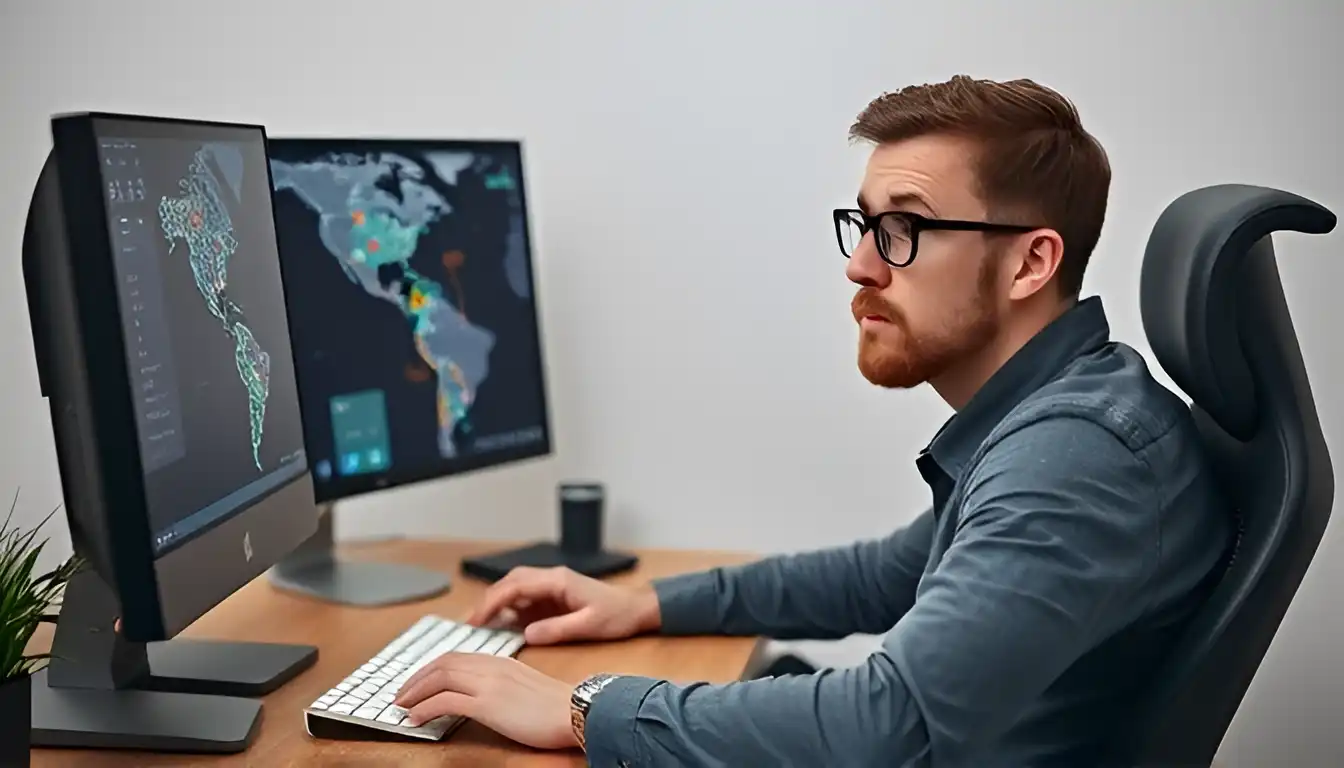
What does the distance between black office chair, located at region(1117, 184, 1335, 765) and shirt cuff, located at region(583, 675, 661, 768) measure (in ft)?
1.46

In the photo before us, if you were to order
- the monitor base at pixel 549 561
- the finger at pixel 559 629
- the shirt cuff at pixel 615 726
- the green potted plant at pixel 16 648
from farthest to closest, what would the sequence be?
1. the monitor base at pixel 549 561
2. the finger at pixel 559 629
3. the shirt cuff at pixel 615 726
4. the green potted plant at pixel 16 648

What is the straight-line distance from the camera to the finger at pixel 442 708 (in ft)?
4.31

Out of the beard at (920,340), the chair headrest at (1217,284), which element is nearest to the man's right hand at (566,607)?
the beard at (920,340)

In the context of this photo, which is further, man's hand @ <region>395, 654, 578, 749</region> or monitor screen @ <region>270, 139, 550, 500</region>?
monitor screen @ <region>270, 139, 550, 500</region>

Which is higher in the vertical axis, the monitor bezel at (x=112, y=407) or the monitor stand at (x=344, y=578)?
the monitor bezel at (x=112, y=407)

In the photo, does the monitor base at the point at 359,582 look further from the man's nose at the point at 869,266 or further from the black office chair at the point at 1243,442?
the black office chair at the point at 1243,442

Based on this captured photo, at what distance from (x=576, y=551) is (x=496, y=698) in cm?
74

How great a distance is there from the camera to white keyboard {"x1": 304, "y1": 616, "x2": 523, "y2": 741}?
4.32 feet

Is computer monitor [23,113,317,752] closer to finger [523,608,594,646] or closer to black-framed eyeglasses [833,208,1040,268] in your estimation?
finger [523,608,594,646]

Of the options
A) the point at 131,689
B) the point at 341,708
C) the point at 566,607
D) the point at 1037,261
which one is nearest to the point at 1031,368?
the point at 1037,261

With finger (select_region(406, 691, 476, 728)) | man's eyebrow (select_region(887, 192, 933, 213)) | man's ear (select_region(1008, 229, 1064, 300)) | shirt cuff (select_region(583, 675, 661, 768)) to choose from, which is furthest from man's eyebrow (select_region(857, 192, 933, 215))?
finger (select_region(406, 691, 476, 728))

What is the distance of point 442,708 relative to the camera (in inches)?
51.8

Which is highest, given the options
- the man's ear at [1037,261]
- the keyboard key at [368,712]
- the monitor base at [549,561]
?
the man's ear at [1037,261]

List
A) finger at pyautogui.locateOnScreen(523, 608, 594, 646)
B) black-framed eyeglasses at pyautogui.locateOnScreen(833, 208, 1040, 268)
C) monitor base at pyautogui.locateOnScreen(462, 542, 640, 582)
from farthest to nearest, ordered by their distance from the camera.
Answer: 1. monitor base at pyautogui.locateOnScreen(462, 542, 640, 582)
2. finger at pyautogui.locateOnScreen(523, 608, 594, 646)
3. black-framed eyeglasses at pyautogui.locateOnScreen(833, 208, 1040, 268)
